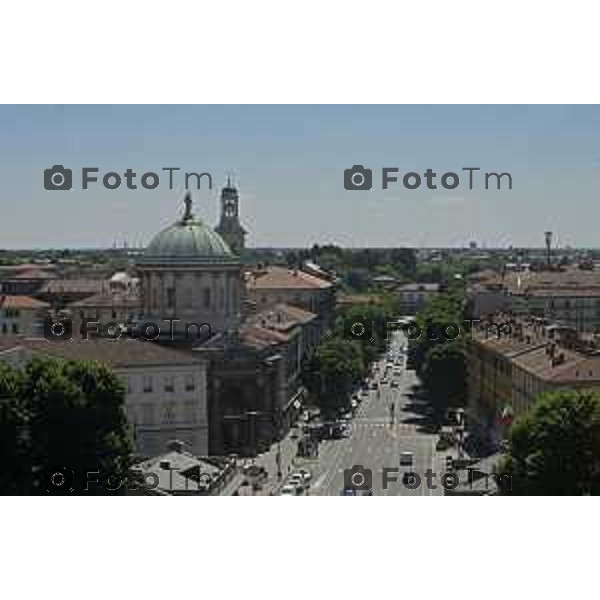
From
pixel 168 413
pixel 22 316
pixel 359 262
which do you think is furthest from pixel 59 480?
pixel 359 262

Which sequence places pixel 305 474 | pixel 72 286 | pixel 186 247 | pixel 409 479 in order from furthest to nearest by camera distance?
pixel 72 286 → pixel 186 247 → pixel 305 474 → pixel 409 479

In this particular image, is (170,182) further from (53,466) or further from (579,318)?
(579,318)

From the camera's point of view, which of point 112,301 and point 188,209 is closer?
point 188,209

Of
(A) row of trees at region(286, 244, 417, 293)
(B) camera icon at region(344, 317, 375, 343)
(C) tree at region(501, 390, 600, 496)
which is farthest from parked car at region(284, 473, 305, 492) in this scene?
(A) row of trees at region(286, 244, 417, 293)

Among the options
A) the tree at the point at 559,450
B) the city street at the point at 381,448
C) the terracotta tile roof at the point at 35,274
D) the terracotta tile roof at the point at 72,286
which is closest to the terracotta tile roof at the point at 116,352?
the city street at the point at 381,448

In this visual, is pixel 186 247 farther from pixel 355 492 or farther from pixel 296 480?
pixel 355 492

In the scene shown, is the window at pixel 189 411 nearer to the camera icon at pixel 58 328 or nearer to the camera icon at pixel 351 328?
the camera icon at pixel 58 328
